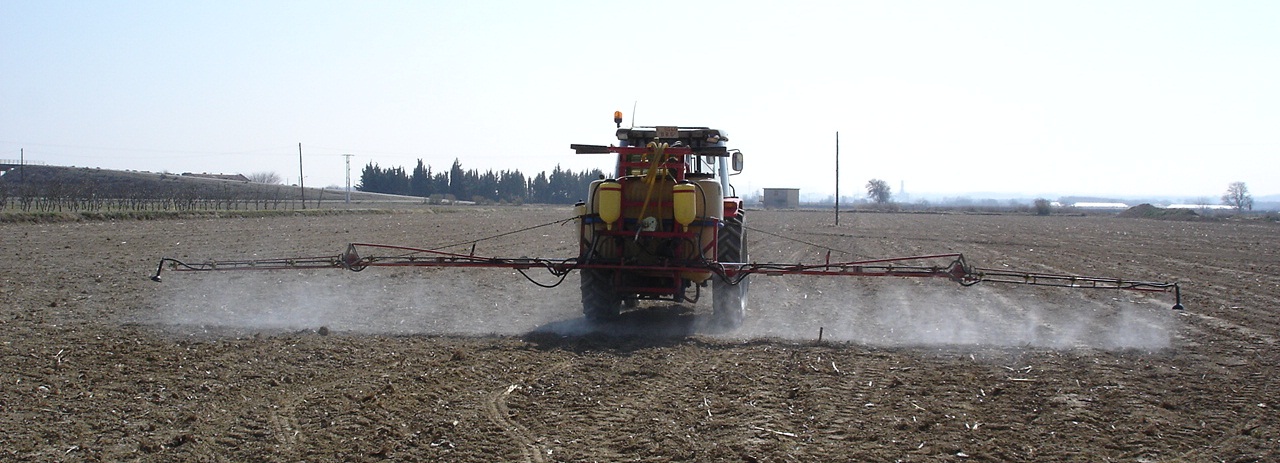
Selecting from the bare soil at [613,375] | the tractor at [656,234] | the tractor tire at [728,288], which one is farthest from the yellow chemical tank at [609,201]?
the tractor tire at [728,288]

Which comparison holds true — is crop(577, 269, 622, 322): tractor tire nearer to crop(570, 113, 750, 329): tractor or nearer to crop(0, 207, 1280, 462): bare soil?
crop(570, 113, 750, 329): tractor

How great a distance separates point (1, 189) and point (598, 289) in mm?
36723

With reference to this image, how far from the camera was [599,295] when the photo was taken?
10.7 metres

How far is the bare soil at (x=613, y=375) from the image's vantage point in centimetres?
569

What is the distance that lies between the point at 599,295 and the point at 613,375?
3.07 metres

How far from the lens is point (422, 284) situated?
14922 millimetres

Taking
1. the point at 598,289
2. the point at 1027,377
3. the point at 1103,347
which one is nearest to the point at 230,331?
the point at 598,289

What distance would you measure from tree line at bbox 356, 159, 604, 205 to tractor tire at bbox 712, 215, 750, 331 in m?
105

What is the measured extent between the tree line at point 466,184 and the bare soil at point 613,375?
103 metres

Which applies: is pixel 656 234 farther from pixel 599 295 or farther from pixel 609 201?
pixel 599 295

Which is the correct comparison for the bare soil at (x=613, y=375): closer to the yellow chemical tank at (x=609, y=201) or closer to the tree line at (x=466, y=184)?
the yellow chemical tank at (x=609, y=201)

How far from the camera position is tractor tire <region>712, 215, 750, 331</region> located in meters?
11.0

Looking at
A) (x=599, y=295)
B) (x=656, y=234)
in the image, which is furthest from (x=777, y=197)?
(x=656, y=234)

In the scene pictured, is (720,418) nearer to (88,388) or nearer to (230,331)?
(88,388)
